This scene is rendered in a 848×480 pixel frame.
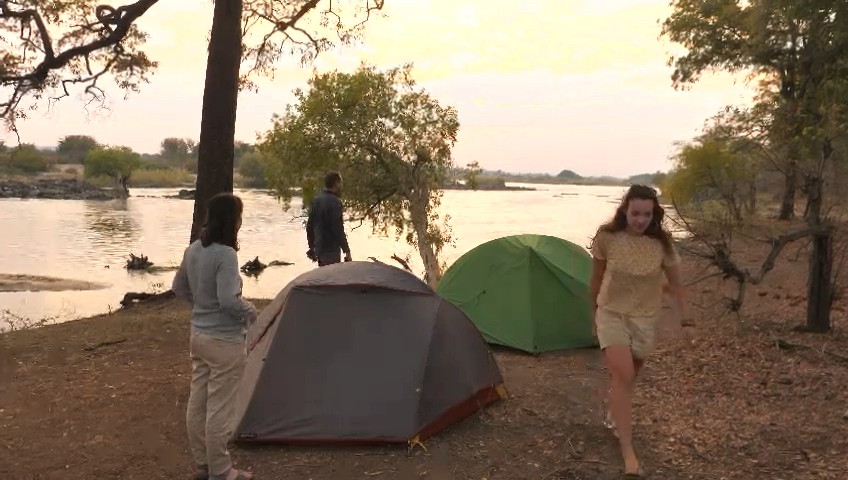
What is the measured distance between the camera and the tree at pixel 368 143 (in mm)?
18703

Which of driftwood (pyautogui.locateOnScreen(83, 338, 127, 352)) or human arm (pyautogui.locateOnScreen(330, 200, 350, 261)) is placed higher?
human arm (pyautogui.locateOnScreen(330, 200, 350, 261))

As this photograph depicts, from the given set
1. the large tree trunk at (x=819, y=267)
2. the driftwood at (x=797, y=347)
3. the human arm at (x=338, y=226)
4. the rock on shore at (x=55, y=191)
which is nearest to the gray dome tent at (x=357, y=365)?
the human arm at (x=338, y=226)

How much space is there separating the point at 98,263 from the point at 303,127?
17824 mm

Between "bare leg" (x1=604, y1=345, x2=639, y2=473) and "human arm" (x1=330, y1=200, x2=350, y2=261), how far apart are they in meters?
4.49

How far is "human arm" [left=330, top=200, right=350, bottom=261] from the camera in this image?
8.21m

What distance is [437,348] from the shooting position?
5418 mm

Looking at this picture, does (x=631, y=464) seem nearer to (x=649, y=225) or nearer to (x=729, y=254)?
(x=649, y=225)

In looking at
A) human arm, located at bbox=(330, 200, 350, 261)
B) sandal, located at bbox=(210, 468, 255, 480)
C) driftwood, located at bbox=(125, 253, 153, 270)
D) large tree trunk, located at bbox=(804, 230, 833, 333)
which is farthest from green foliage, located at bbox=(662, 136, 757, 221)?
sandal, located at bbox=(210, 468, 255, 480)

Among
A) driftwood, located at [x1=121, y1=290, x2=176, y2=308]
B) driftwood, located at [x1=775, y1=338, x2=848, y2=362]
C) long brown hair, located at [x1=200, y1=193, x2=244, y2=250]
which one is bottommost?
driftwood, located at [x1=121, y1=290, x2=176, y2=308]

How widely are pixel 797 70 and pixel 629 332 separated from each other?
18170mm

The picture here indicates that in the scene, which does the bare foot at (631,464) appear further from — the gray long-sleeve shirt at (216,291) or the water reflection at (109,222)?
the water reflection at (109,222)

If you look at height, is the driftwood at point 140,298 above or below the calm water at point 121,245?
above

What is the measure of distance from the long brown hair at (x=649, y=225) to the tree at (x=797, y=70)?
2950mm

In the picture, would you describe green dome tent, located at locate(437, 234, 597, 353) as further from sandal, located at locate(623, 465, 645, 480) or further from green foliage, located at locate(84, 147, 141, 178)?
green foliage, located at locate(84, 147, 141, 178)
